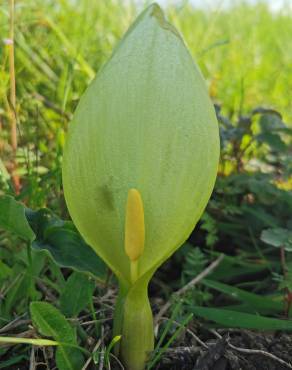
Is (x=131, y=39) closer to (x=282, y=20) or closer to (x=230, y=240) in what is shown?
(x=230, y=240)

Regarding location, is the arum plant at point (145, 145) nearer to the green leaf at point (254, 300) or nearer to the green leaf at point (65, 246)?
the green leaf at point (65, 246)

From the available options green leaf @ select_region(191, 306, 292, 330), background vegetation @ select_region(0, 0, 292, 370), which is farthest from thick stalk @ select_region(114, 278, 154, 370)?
green leaf @ select_region(191, 306, 292, 330)

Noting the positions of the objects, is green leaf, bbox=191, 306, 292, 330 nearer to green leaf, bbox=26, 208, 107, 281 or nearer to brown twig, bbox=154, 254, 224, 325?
brown twig, bbox=154, 254, 224, 325

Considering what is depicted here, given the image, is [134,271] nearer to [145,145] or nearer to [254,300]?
[145,145]

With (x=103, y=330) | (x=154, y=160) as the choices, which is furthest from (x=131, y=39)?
(x=103, y=330)

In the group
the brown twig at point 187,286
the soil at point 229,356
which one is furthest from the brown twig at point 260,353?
the brown twig at point 187,286

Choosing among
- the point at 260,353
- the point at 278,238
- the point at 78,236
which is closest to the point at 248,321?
the point at 260,353
